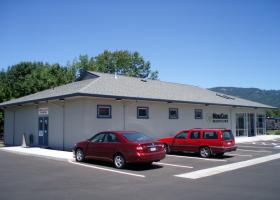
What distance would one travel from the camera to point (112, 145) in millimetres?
13570

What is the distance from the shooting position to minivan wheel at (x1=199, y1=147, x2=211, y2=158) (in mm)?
16841

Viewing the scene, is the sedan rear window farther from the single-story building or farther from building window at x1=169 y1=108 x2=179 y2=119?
building window at x1=169 y1=108 x2=179 y2=119

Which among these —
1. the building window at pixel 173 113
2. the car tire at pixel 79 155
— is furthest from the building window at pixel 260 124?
the car tire at pixel 79 155

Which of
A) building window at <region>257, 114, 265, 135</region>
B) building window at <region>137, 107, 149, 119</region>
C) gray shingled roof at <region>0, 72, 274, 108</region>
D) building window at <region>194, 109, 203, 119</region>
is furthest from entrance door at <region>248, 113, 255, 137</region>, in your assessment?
building window at <region>137, 107, 149, 119</region>

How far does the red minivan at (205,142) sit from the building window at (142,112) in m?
4.19

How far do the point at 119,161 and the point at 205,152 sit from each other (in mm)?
5600

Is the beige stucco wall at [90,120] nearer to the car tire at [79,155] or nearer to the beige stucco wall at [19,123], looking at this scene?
the beige stucco wall at [19,123]

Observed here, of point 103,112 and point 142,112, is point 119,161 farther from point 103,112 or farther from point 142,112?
point 142,112

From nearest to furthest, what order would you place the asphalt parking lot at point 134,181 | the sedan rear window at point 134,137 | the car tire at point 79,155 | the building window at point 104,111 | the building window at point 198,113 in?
1. the asphalt parking lot at point 134,181
2. the sedan rear window at point 134,137
3. the car tire at point 79,155
4. the building window at point 104,111
5. the building window at point 198,113

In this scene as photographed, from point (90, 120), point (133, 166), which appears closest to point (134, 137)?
point (133, 166)

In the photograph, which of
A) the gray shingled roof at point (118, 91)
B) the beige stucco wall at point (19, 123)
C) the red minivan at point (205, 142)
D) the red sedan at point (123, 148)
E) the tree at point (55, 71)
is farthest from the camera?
the tree at point (55, 71)

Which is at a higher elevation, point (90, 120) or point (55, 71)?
point (55, 71)

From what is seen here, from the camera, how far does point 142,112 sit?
22.5m

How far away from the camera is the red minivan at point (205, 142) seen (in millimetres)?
16503
